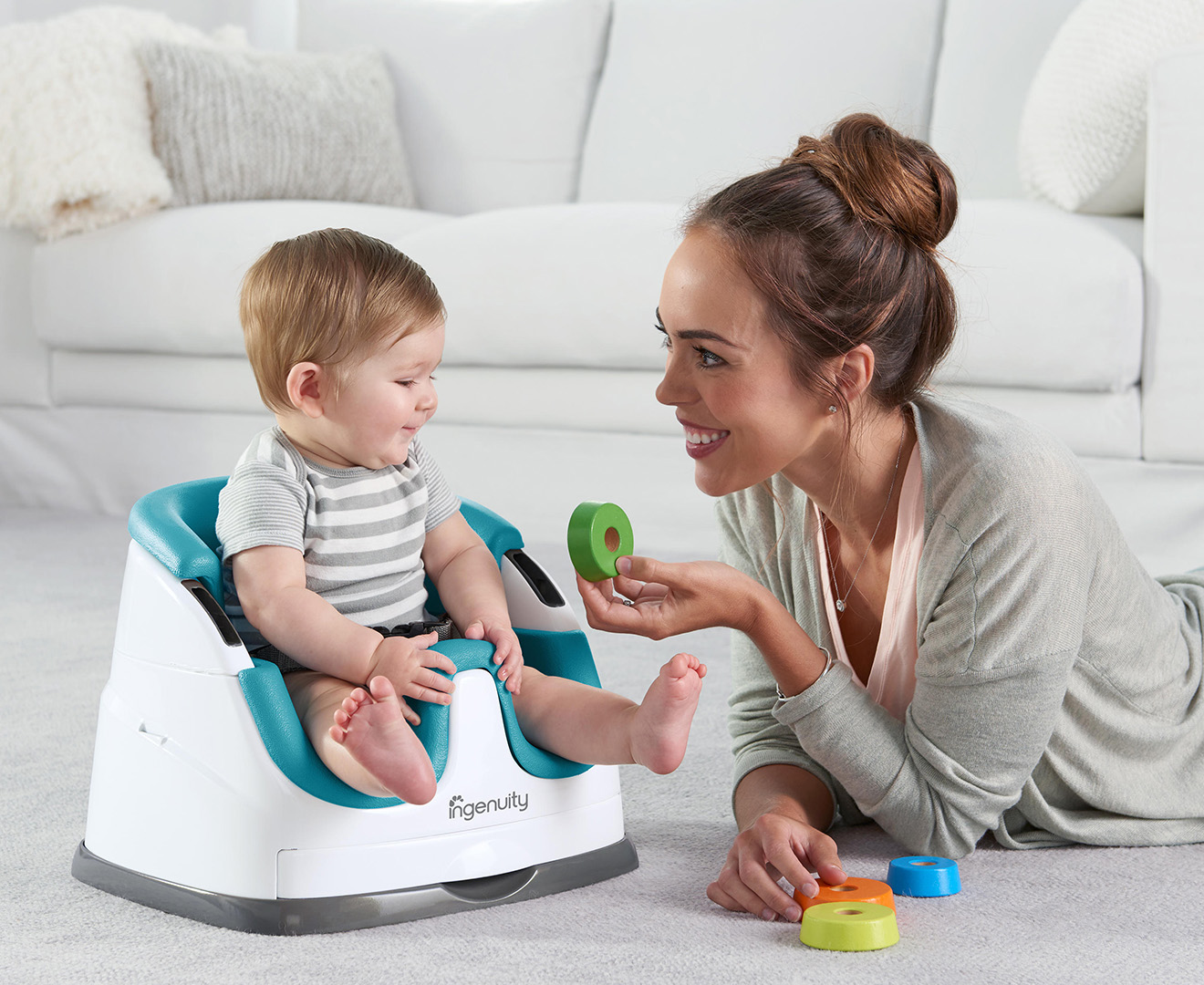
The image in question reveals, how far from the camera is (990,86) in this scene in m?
2.21

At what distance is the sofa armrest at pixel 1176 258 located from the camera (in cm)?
168

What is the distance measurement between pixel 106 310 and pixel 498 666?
1.77m

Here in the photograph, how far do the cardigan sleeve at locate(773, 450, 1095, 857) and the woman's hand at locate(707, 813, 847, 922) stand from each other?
70 millimetres

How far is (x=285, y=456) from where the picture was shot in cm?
99

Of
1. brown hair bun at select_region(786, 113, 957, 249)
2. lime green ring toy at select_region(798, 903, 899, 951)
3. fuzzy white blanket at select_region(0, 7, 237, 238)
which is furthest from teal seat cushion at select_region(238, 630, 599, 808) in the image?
fuzzy white blanket at select_region(0, 7, 237, 238)

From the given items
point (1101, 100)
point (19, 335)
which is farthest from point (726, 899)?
point (19, 335)

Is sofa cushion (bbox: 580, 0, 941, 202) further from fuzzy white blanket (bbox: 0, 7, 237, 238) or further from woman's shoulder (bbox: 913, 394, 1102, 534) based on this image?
woman's shoulder (bbox: 913, 394, 1102, 534)

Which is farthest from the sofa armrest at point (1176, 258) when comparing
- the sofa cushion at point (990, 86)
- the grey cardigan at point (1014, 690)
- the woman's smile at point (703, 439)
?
the woman's smile at point (703, 439)

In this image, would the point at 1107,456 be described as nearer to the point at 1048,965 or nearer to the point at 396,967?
the point at 1048,965

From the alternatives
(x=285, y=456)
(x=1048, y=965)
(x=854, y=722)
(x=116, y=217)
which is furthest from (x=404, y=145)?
(x=1048, y=965)

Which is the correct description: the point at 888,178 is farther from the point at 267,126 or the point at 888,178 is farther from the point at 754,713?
the point at 267,126

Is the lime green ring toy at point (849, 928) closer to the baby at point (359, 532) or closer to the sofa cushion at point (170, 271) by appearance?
the baby at point (359, 532)

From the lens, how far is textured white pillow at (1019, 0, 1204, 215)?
181 centimetres

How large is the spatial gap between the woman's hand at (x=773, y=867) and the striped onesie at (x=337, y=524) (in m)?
0.33
